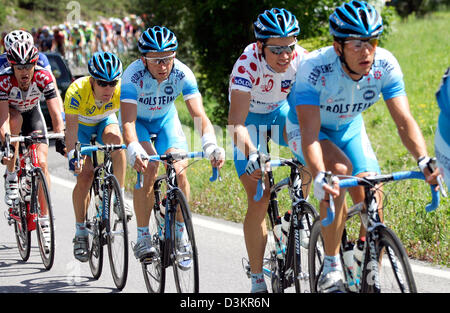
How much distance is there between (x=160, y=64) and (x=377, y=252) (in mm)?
2739

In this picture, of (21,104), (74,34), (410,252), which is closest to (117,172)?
(21,104)

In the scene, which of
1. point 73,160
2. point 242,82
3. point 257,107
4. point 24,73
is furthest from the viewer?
point 24,73

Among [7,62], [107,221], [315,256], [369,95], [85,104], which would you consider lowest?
[315,256]

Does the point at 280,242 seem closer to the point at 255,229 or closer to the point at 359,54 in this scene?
the point at 255,229

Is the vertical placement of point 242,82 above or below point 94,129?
below

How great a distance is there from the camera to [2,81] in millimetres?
7863

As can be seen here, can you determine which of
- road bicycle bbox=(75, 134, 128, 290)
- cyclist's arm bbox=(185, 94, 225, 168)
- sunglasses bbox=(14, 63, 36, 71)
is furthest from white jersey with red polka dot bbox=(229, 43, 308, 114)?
sunglasses bbox=(14, 63, 36, 71)

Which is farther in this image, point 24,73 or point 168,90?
point 24,73

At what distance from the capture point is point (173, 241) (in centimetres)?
594

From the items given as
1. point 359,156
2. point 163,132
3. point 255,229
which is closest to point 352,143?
point 359,156

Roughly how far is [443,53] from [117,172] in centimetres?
2013

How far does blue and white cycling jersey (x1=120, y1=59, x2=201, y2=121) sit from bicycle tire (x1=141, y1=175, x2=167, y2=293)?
69 cm

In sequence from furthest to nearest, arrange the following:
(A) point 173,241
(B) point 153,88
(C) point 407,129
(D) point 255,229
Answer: (B) point 153,88
(A) point 173,241
(D) point 255,229
(C) point 407,129

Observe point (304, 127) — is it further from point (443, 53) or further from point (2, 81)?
point (443, 53)
